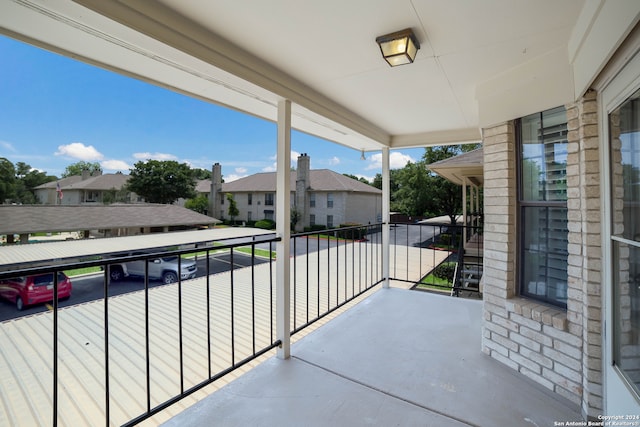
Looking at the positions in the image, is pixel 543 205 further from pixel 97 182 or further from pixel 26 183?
pixel 97 182

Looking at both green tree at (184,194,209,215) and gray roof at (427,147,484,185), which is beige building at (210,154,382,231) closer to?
green tree at (184,194,209,215)

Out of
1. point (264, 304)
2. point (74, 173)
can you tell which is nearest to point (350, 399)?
point (264, 304)

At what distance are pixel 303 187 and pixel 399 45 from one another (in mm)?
19243

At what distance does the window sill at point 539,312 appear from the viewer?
177 centimetres

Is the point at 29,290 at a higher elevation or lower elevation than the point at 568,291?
lower

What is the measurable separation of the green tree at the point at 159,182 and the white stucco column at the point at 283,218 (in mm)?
9279

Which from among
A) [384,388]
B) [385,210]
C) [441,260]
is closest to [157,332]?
[385,210]

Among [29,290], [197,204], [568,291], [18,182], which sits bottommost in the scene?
[29,290]

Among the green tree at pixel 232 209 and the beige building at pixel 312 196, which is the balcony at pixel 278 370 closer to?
the green tree at pixel 232 209

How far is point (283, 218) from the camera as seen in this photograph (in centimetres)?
224

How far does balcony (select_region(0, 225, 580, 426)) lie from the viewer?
164 cm

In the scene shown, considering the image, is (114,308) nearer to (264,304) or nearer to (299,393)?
(264,304)

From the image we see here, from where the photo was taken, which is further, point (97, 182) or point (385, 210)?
point (97, 182)

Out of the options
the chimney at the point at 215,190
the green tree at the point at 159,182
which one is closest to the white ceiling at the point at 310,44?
the green tree at the point at 159,182
